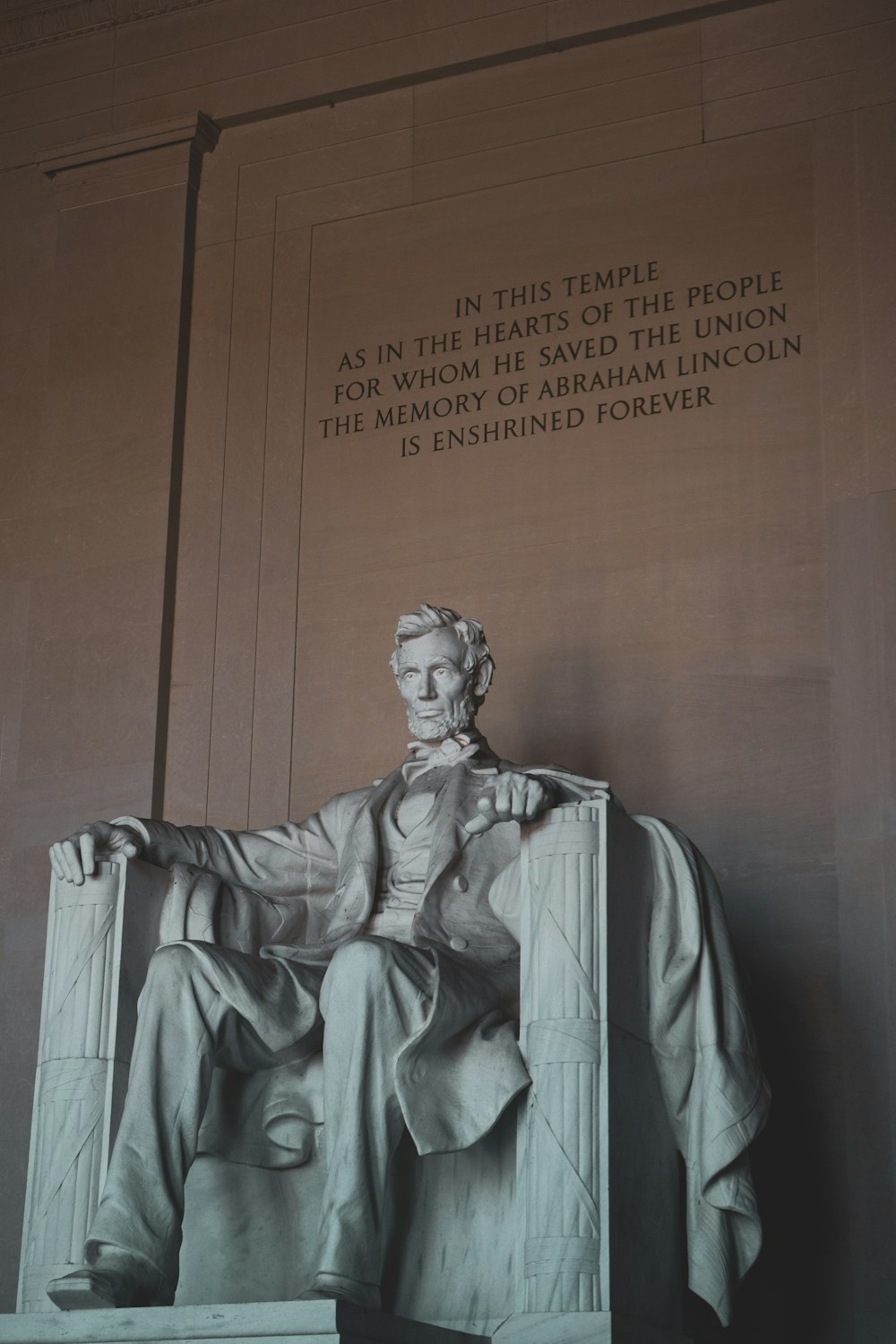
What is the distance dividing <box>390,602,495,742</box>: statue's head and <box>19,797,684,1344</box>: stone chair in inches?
37.3

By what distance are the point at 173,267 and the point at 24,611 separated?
142 cm

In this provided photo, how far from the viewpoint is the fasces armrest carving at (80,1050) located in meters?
5.01

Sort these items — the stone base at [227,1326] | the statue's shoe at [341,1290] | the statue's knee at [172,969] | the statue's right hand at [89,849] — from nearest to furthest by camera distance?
the stone base at [227,1326] → the statue's shoe at [341,1290] → the statue's knee at [172,969] → the statue's right hand at [89,849]

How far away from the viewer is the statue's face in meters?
5.83

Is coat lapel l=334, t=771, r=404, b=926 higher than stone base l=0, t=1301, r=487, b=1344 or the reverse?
higher

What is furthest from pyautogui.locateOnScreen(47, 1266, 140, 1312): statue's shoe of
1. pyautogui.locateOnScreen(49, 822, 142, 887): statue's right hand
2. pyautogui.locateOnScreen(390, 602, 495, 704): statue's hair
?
pyautogui.locateOnScreen(390, 602, 495, 704): statue's hair

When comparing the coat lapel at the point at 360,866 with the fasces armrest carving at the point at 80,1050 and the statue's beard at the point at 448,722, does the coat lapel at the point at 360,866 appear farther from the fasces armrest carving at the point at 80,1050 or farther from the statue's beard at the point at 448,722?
the fasces armrest carving at the point at 80,1050

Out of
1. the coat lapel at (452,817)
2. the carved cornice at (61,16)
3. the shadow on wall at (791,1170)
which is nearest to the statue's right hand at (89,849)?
the coat lapel at (452,817)

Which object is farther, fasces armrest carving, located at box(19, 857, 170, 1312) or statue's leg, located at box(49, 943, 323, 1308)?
fasces armrest carving, located at box(19, 857, 170, 1312)

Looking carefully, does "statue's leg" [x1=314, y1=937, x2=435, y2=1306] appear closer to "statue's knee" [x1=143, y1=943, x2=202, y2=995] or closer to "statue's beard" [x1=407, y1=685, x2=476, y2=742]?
"statue's knee" [x1=143, y1=943, x2=202, y2=995]

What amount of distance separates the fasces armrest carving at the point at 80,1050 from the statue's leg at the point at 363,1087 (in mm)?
659

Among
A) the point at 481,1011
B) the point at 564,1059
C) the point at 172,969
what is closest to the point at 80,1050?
the point at 172,969

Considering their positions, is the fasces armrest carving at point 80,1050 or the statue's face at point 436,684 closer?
the fasces armrest carving at point 80,1050

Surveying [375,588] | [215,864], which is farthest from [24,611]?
[215,864]
